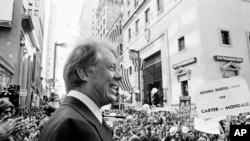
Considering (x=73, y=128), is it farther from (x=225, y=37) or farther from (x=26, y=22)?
(x=26, y=22)

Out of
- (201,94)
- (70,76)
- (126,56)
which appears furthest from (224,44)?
(126,56)

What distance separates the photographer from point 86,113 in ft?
4.58

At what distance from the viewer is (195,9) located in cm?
1705

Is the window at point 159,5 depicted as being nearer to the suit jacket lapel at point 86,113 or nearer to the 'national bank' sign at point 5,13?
the 'national bank' sign at point 5,13

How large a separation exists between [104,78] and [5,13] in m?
28.8

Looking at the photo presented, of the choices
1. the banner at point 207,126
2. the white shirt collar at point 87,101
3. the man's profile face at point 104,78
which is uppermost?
the man's profile face at point 104,78

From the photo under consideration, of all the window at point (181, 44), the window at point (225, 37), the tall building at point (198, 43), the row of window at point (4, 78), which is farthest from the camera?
the row of window at point (4, 78)

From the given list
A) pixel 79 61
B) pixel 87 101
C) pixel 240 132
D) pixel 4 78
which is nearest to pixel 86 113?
pixel 87 101

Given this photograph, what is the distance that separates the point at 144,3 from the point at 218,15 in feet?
41.5

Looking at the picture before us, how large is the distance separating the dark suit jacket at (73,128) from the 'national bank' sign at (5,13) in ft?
93.6

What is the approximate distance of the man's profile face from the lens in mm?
1581

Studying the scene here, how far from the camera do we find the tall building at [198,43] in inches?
640

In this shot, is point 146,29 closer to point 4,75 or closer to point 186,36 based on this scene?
point 186,36

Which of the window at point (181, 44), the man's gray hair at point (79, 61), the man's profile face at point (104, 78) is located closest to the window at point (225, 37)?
the window at point (181, 44)
